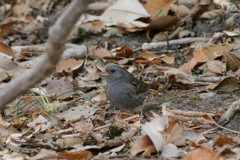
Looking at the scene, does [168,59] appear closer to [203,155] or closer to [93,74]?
[93,74]

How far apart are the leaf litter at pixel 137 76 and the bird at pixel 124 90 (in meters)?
0.16

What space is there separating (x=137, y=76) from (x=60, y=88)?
1.06 metres

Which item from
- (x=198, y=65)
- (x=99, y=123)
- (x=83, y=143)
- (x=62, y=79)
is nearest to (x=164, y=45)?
(x=198, y=65)

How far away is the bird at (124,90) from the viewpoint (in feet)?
15.8

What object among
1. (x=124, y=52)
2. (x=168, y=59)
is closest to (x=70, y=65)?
(x=124, y=52)

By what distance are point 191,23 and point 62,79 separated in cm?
259

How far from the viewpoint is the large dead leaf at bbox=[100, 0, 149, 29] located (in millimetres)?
7230

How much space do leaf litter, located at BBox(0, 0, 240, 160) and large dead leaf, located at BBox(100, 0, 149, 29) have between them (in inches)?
0.7

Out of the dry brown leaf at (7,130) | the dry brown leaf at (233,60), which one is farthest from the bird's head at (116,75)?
the dry brown leaf at (7,130)

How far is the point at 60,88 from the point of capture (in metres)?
5.46

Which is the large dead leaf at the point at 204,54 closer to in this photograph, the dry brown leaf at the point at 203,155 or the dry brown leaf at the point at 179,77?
the dry brown leaf at the point at 179,77

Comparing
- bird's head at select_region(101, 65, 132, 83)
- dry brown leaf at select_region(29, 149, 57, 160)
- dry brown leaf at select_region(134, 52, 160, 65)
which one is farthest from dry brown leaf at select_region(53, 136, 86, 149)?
dry brown leaf at select_region(134, 52, 160, 65)

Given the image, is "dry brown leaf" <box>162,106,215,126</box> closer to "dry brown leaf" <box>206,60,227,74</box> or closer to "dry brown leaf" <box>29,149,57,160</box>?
"dry brown leaf" <box>29,149,57,160</box>

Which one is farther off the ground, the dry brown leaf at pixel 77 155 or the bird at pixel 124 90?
the dry brown leaf at pixel 77 155
